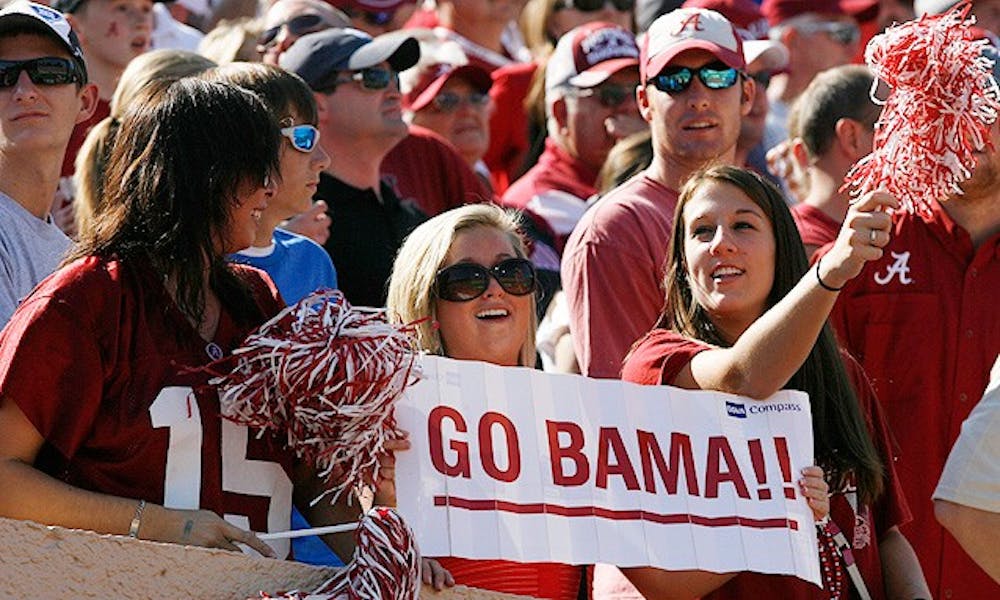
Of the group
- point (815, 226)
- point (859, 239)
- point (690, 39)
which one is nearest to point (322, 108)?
point (690, 39)

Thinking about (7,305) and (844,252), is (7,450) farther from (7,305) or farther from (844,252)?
(844,252)

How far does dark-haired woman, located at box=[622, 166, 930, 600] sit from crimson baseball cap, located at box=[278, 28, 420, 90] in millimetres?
1866

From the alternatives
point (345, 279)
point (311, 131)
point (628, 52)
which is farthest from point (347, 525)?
point (628, 52)

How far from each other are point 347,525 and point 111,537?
479 millimetres

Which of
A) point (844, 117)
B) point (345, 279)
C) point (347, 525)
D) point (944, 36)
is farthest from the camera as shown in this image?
point (844, 117)

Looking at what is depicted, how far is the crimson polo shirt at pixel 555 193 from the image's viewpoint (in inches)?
276

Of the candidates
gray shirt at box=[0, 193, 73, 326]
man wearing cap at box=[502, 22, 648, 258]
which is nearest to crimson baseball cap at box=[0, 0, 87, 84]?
gray shirt at box=[0, 193, 73, 326]

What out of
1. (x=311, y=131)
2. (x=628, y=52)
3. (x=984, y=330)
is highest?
(x=628, y=52)

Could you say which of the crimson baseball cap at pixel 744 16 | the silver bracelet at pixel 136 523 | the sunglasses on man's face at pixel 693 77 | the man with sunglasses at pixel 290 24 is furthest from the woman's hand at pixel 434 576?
the crimson baseball cap at pixel 744 16

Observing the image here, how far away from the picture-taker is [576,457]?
4.04 metres

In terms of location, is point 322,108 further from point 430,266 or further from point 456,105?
point 430,266

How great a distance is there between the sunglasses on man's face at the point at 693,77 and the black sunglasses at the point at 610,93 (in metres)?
1.43

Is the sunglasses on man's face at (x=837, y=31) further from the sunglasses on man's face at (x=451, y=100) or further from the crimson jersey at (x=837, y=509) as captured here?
the crimson jersey at (x=837, y=509)

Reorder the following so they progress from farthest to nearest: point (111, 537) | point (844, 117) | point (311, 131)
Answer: point (844, 117)
point (311, 131)
point (111, 537)
